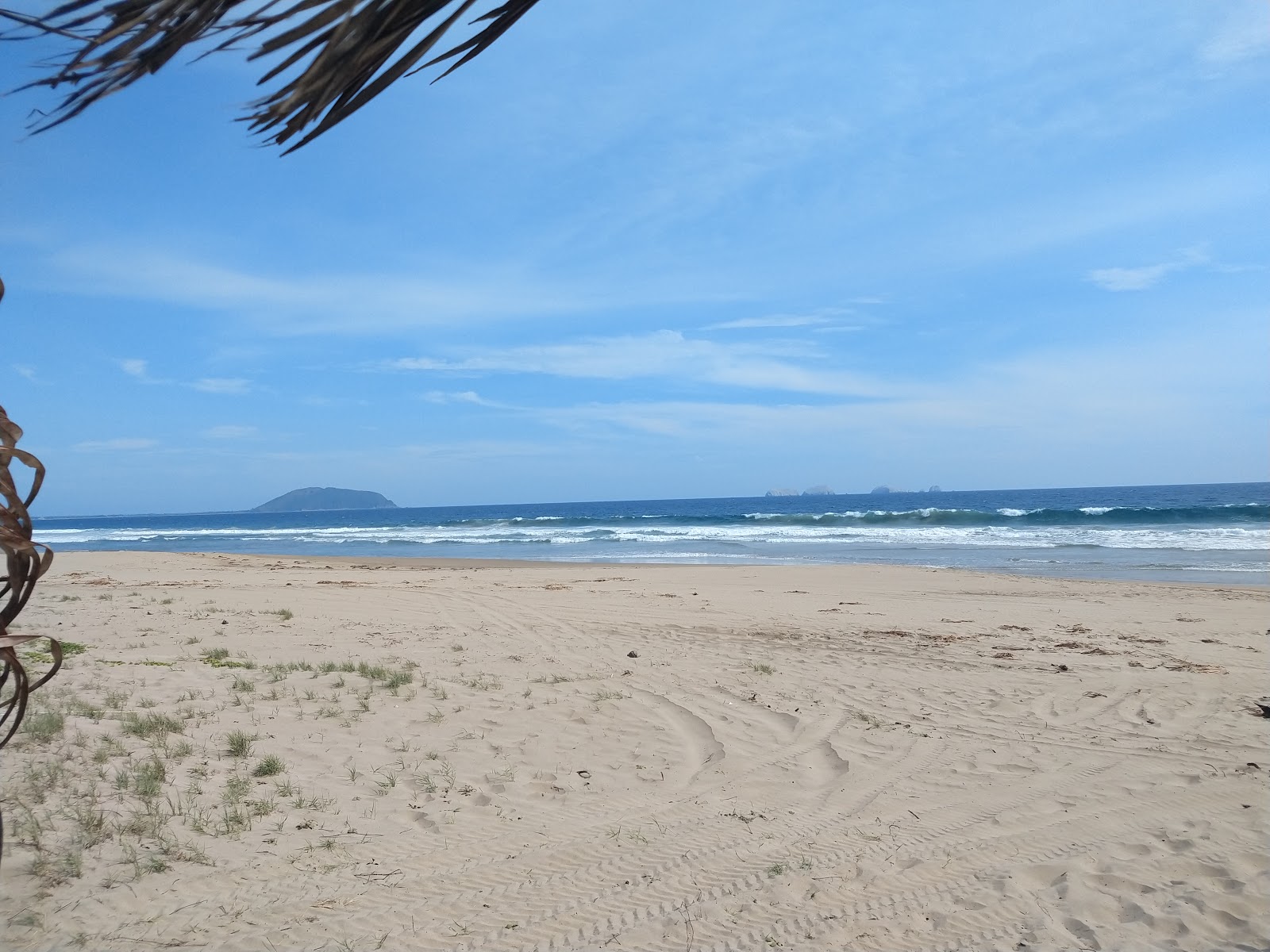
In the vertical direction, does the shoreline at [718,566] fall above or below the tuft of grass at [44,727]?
below

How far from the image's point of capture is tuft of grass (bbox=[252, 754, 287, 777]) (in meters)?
4.53

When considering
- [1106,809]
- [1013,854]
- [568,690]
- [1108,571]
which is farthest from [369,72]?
[1108,571]

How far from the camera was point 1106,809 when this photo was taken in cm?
434

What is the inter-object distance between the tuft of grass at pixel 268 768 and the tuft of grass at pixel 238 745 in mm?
245

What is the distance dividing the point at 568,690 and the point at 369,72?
19.9ft

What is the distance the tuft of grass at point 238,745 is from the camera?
483 centimetres

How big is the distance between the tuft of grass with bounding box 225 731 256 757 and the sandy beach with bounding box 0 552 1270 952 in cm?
2

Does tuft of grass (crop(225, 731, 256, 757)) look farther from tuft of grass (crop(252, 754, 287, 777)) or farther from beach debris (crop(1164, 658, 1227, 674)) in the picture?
beach debris (crop(1164, 658, 1227, 674))

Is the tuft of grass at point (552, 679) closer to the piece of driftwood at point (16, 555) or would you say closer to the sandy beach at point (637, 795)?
the sandy beach at point (637, 795)

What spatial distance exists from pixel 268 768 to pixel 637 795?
206 centimetres

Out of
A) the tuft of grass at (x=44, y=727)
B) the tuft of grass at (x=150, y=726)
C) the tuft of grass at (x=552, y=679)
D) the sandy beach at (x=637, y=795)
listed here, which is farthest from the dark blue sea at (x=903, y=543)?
the tuft of grass at (x=44, y=727)

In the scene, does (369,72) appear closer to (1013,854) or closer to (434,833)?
(434,833)

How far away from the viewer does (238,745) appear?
4855 mm

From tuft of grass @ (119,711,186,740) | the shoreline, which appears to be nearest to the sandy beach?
tuft of grass @ (119,711,186,740)
